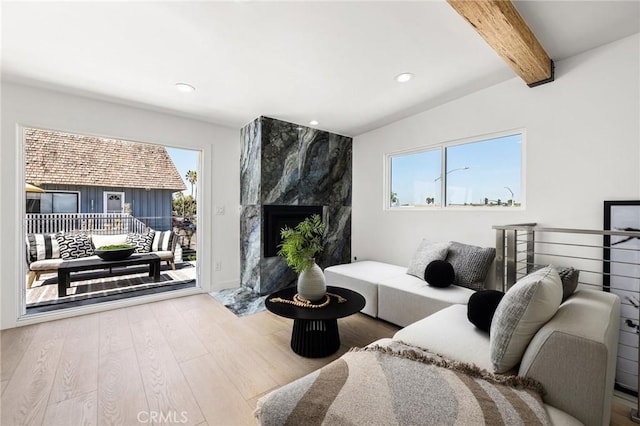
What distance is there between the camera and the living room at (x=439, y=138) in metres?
2.09

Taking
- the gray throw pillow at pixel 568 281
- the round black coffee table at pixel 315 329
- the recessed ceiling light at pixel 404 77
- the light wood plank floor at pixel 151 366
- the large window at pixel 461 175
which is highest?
the recessed ceiling light at pixel 404 77

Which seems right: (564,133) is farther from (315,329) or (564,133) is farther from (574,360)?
(315,329)

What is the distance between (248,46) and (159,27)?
60cm

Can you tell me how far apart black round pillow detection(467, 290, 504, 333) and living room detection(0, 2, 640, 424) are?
142cm

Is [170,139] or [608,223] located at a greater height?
[170,139]

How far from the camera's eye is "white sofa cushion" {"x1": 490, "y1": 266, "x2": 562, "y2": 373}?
1179 millimetres

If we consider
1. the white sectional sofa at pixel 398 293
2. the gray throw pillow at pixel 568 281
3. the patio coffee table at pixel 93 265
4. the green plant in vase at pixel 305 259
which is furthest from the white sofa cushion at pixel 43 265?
the gray throw pillow at pixel 568 281

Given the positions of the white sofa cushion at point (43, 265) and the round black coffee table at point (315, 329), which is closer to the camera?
the round black coffee table at point (315, 329)

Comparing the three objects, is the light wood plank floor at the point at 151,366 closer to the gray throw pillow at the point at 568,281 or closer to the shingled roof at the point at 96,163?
the gray throw pillow at the point at 568,281

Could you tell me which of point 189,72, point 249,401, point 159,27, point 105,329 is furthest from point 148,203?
point 249,401

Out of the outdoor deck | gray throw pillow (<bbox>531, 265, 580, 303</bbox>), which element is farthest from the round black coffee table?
the outdoor deck

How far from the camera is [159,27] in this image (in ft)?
5.94

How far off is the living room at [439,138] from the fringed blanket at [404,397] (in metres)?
1.79

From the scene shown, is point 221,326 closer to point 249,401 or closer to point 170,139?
point 249,401
